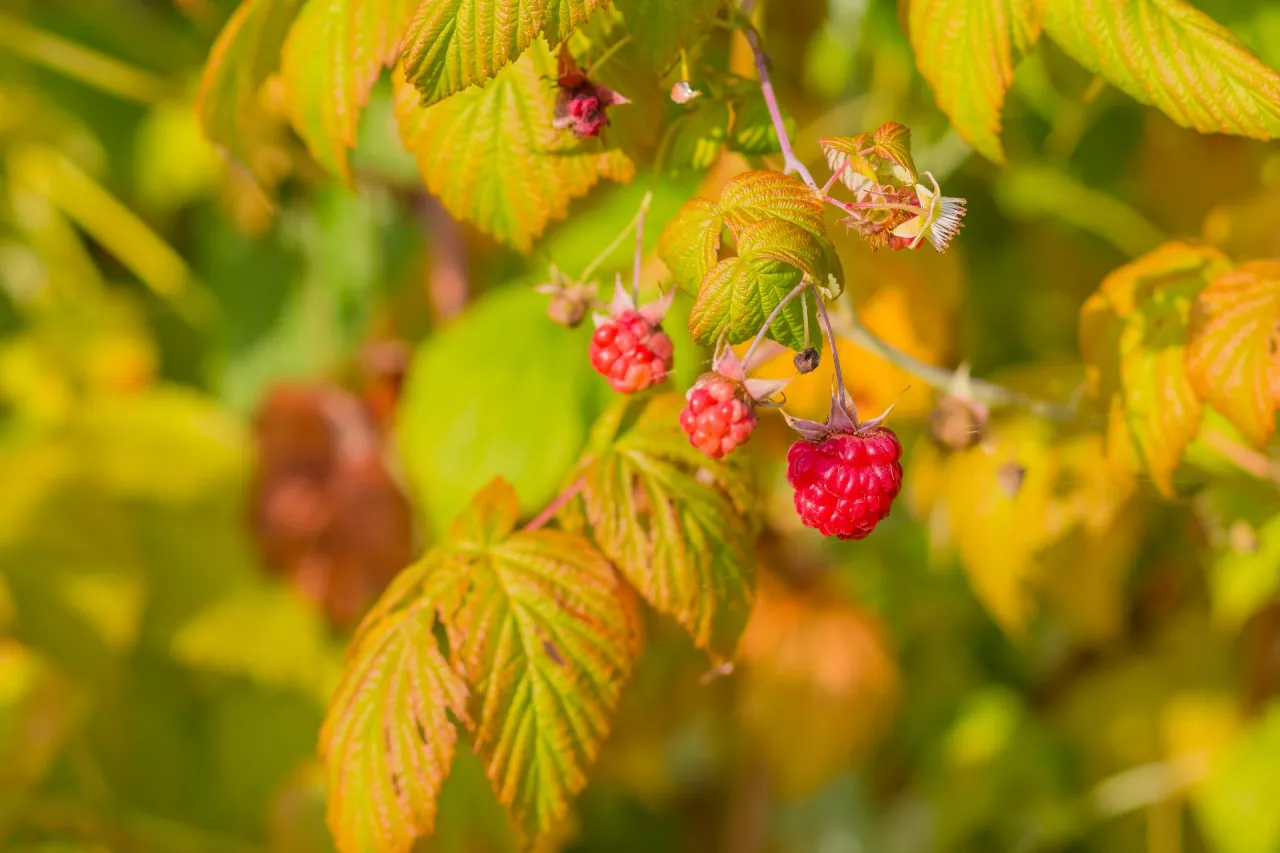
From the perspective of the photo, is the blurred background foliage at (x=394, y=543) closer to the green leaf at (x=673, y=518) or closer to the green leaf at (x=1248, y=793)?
the green leaf at (x=1248, y=793)

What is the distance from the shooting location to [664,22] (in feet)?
1.53

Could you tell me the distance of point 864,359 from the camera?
0.84m

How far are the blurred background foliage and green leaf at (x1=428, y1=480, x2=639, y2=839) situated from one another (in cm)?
40

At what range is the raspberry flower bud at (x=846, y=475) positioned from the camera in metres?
0.46

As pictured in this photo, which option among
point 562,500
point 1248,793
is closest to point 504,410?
point 562,500

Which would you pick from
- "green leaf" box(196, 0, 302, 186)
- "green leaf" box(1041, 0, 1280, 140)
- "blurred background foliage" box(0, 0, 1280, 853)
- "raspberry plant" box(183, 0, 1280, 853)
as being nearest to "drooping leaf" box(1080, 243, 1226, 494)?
"raspberry plant" box(183, 0, 1280, 853)

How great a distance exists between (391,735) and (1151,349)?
18.4 inches

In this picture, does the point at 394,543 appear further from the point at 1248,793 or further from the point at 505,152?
the point at 1248,793

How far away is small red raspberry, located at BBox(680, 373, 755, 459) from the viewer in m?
0.46

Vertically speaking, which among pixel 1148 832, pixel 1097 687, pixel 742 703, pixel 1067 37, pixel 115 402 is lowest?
pixel 1148 832

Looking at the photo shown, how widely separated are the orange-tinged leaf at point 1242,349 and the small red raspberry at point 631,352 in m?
0.30

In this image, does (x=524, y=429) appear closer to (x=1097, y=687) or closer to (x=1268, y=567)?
(x=1268, y=567)

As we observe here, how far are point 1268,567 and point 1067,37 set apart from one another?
61cm

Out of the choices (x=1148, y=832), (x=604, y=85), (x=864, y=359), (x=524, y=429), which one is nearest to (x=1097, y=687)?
(x=1148, y=832)
